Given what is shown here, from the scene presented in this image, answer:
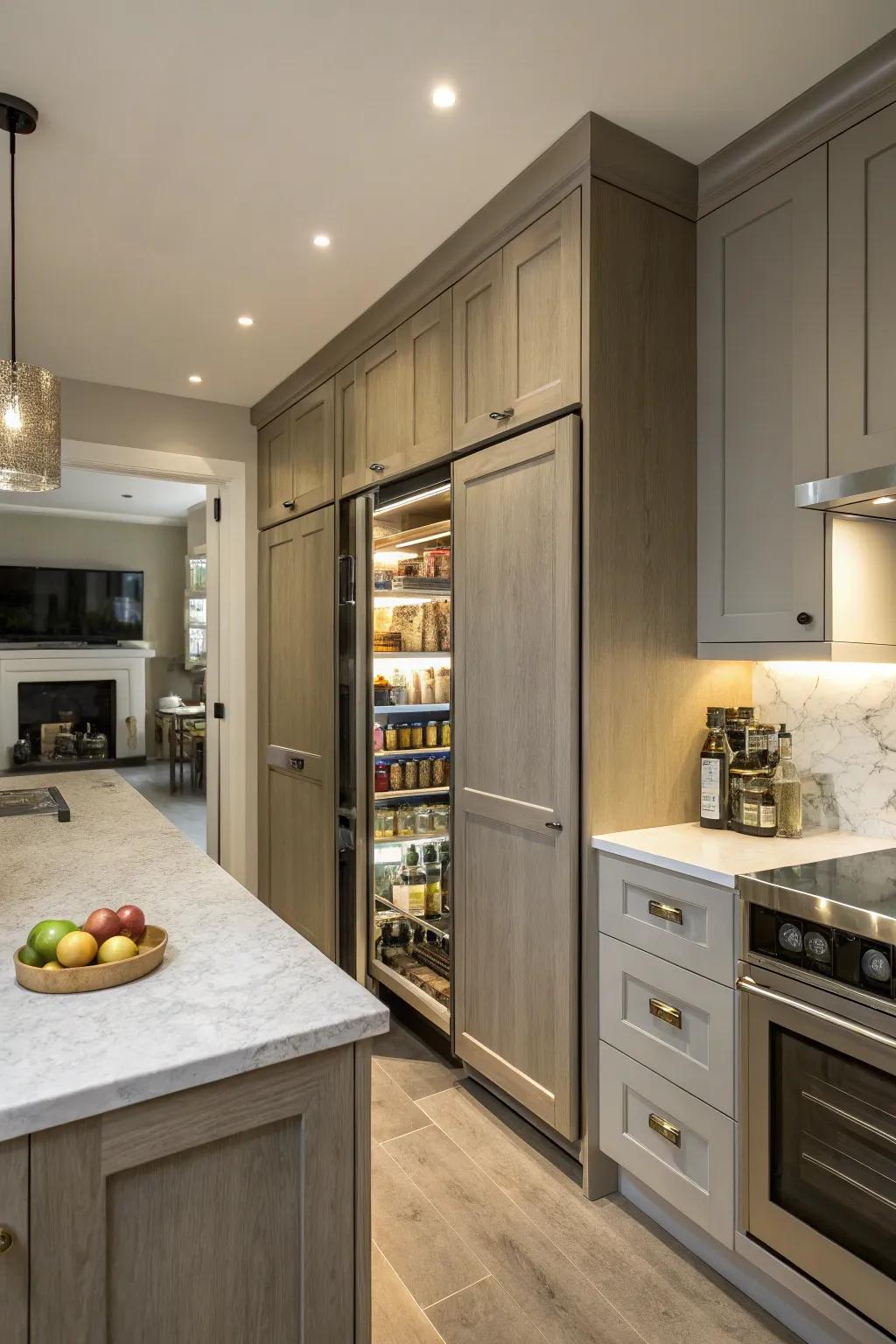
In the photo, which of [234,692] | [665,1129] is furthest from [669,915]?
[234,692]

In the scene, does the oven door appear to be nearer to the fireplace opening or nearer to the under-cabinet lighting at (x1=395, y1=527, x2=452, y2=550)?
the under-cabinet lighting at (x1=395, y1=527, x2=452, y2=550)

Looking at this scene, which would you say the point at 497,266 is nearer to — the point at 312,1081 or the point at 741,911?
the point at 741,911

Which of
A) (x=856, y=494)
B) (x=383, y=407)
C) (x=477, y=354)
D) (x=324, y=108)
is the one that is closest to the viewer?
(x=856, y=494)

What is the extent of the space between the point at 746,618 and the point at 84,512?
26.9ft

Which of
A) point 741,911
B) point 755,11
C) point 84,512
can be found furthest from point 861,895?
point 84,512

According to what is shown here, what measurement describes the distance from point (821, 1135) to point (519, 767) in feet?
3.46

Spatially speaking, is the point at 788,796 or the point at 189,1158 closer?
the point at 189,1158

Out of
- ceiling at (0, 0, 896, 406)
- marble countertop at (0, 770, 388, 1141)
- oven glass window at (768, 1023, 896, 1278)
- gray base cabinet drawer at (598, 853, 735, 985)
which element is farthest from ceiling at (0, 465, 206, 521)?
oven glass window at (768, 1023, 896, 1278)

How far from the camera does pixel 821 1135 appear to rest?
1491 mm

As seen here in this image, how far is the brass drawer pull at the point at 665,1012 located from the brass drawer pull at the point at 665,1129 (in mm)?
220

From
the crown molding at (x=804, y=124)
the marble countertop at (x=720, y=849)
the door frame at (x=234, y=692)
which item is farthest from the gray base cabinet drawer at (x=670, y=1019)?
the door frame at (x=234, y=692)

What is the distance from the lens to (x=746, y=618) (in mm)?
2025

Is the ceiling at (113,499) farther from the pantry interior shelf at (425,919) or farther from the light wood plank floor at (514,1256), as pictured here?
the light wood plank floor at (514,1256)

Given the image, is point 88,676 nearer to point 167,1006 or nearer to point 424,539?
point 424,539
